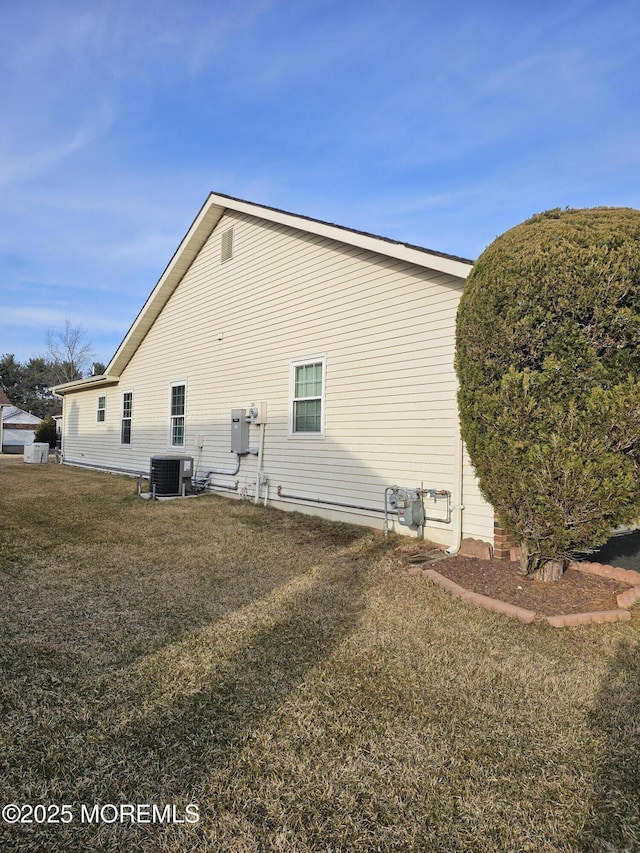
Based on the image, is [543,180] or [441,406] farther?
[543,180]

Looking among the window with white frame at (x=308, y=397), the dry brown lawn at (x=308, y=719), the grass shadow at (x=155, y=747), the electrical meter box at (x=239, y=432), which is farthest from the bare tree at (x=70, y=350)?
the grass shadow at (x=155, y=747)

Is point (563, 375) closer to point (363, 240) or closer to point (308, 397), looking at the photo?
point (363, 240)

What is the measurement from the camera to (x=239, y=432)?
9562mm

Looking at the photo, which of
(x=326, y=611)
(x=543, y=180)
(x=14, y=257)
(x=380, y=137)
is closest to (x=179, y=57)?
(x=380, y=137)

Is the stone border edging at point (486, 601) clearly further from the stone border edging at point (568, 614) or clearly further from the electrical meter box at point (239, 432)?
the electrical meter box at point (239, 432)

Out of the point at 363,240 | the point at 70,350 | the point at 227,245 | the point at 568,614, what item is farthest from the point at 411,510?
the point at 70,350

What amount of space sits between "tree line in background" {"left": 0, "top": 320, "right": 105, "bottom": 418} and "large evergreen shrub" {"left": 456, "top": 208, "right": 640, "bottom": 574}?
51.2 m

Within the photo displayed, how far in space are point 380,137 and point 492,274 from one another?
→ 27.6 feet

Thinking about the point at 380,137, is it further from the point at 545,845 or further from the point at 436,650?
the point at 545,845

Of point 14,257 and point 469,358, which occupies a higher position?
point 14,257

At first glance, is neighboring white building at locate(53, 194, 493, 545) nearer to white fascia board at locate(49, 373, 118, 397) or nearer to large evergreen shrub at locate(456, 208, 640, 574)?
large evergreen shrub at locate(456, 208, 640, 574)

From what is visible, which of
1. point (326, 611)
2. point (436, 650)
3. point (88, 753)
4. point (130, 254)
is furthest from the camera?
point (130, 254)

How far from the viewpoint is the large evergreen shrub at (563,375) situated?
3906mm

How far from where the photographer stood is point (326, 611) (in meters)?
4.06
